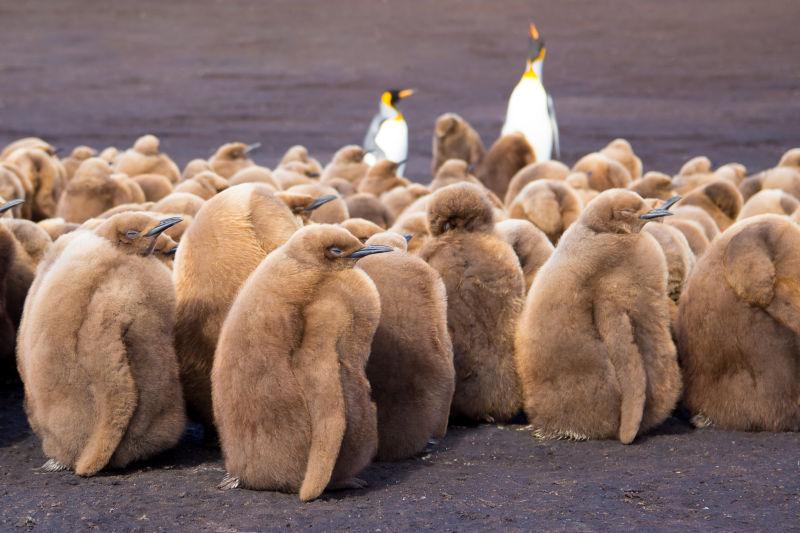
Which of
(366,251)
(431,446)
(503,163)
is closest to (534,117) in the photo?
(503,163)

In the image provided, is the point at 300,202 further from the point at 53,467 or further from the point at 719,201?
the point at 719,201

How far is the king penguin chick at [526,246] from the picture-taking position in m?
5.88

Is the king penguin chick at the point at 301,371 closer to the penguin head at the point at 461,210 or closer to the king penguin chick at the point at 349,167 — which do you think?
the penguin head at the point at 461,210

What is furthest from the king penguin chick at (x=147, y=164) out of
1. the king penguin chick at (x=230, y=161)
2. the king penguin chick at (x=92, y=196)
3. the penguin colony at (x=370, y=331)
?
the penguin colony at (x=370, y=331)

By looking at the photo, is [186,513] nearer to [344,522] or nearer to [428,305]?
[344,522]

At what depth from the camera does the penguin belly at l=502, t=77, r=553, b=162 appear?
49.6ft

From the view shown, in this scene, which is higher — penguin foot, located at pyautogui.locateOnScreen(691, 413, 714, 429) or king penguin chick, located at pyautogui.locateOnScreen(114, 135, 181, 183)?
king penguin chick, located at pyautogui.locateOnScreen(114, 135, 181, 183)

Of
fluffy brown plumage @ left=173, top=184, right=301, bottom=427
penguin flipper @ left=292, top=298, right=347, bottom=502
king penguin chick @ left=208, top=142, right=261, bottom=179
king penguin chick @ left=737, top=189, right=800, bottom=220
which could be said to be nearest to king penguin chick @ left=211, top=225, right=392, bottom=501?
penguin flipper @ left=292, top=298, right=347, bottom=502

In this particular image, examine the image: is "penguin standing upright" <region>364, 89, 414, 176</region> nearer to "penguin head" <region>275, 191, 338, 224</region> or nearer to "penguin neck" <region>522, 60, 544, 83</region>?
"penguin neck" <region>522, 60, 544, 83</region>

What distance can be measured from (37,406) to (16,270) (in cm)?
157

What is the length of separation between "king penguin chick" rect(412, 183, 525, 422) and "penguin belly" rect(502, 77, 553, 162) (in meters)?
9.75

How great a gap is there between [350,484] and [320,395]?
452 mm

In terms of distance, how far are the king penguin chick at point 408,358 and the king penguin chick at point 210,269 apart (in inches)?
18.0

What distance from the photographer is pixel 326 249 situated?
426 cm
